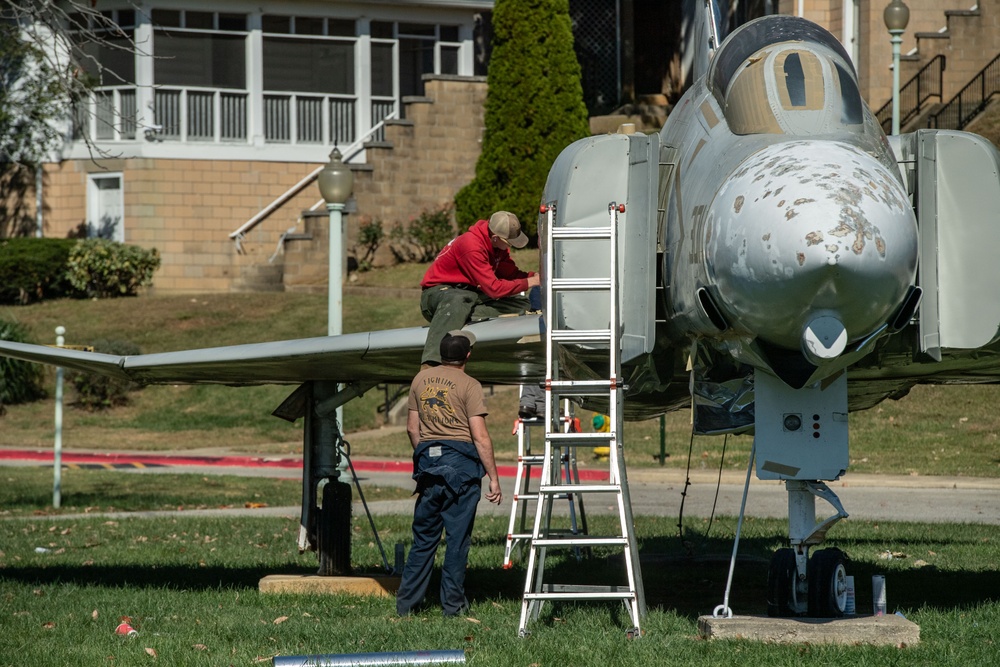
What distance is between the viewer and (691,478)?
66.5ft

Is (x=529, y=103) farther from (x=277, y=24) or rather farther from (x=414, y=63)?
(x=277, y=24)

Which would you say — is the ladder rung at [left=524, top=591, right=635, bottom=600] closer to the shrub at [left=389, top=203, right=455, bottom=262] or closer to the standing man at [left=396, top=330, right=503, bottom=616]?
the standing man at [left=396, top=330, right=503, bottom=616]

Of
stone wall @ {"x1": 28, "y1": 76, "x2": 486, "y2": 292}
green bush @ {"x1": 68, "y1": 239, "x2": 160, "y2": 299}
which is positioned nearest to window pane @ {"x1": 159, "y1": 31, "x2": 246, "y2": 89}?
stone wall @ {"x1": 28, "y1": 76, "x2": 486, "y2": 292}

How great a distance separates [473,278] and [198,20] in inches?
1188

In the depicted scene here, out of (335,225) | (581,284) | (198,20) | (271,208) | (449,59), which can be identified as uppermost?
(198,20)

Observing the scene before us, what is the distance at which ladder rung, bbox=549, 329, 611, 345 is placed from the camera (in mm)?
8633

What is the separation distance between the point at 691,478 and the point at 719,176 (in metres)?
13.0

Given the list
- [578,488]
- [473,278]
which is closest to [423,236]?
[473,278]

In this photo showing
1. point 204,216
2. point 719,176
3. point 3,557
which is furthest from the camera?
point 204,216

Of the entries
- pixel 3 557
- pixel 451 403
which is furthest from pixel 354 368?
pixel 3 557

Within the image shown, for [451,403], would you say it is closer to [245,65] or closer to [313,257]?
[313,257]

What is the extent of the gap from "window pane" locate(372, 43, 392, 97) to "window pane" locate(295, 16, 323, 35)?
1.90 m

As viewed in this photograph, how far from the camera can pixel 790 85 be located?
315 inches

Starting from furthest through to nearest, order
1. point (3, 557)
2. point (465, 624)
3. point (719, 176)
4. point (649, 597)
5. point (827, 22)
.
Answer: point (827, 22)
point (3, 557)
point (649, 597)
point (465, 624)
point (719, 176)
